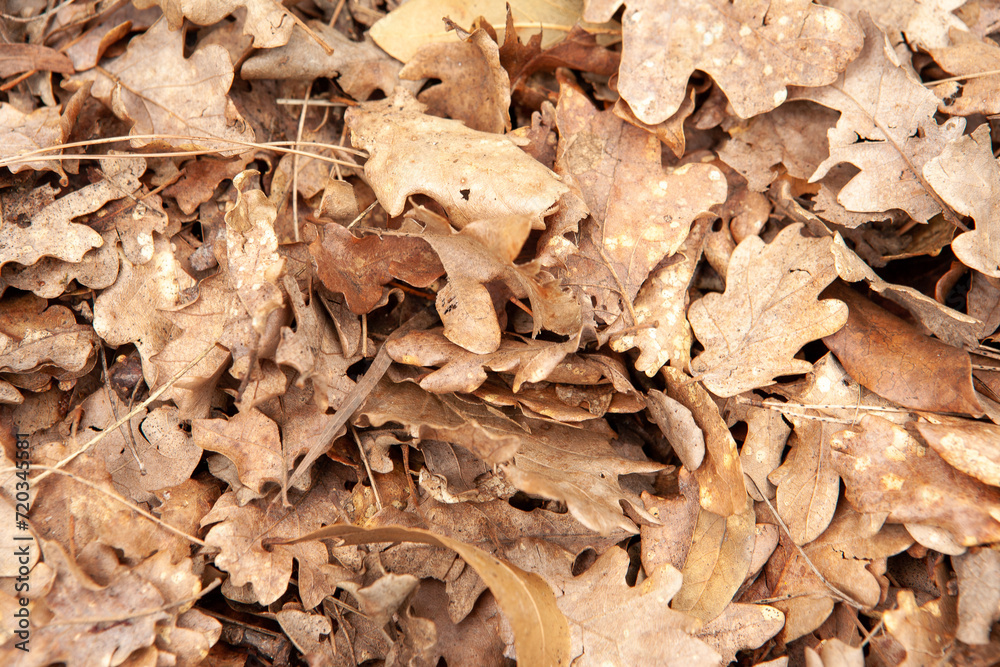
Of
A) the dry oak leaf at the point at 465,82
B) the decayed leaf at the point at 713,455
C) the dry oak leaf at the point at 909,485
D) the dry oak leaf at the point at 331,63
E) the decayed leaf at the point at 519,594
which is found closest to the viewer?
the decayed leaf at the point at 519,594

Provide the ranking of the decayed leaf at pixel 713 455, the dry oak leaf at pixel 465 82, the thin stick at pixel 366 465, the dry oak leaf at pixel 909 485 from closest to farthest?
the dry oak leaf at pixel 909 485 → the decayed leaf at pixel 713 455 → the thin stick at pixel 366 465 → the dry oak leaf at pixel 465 82

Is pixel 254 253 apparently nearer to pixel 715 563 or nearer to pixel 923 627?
pixel 715 563

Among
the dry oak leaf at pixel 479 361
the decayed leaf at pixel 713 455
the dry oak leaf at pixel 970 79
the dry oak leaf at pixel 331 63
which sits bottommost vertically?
the decayed leaf at pixel 713 455

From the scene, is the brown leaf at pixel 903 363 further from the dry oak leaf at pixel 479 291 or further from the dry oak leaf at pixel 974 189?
the dry oak leaf at pixel 479 291

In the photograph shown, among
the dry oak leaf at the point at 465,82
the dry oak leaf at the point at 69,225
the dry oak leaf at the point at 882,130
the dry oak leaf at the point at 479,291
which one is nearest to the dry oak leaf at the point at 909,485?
the dry oak leaf at the point at 882,130

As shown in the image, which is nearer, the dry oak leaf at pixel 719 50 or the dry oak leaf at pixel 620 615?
the dry oak leaf at pixel 620 615

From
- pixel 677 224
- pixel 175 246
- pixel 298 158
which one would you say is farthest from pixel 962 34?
pixel 175 246

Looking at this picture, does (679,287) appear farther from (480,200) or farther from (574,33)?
(574,33)
